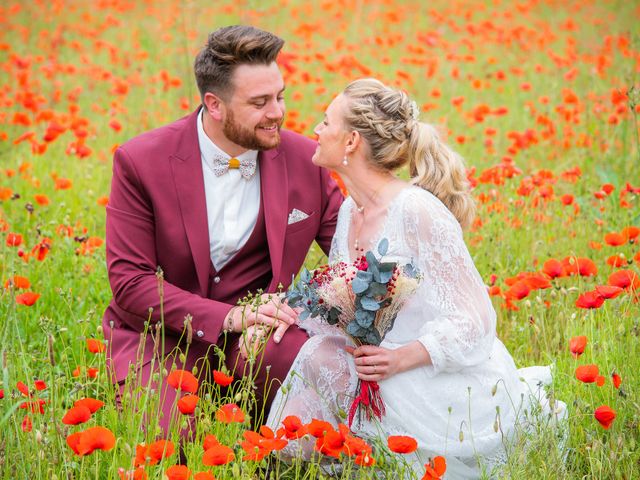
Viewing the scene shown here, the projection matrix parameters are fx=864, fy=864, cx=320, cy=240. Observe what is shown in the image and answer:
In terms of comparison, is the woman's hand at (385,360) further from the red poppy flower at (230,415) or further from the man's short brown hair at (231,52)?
the man's short brown hair at (231,52)

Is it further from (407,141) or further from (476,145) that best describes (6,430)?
(476,145)

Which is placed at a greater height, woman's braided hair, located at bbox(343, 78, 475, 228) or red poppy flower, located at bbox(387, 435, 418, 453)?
woman's braided hair, located at bbox(343, 78, 475, 228)

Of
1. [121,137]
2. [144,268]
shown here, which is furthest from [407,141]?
[121,137]

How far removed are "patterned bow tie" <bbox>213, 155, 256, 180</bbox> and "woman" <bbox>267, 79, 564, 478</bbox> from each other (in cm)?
44

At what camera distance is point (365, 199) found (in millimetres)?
3486

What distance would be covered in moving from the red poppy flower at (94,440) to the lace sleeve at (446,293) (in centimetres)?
127

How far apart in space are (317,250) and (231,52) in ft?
4.41

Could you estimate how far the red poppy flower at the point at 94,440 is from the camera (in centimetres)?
219

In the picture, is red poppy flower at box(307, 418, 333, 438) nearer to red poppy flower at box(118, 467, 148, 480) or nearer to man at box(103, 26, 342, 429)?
red poppy flower at box(118, 467, 148, 480)

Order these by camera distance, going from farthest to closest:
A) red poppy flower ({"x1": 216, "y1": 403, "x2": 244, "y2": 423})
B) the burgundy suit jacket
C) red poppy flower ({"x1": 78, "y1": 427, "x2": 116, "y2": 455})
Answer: the burgundy suit jacket
red poppy flower ({"x1": 216, "y1": 403, "x2": 244, "y2": 423})
red poppy flower ({"x1": 78, "y1": 427, "x2": 116, "y2": 455})

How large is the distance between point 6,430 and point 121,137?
410 cm

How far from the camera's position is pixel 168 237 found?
142 inches

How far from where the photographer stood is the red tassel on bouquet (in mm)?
3104

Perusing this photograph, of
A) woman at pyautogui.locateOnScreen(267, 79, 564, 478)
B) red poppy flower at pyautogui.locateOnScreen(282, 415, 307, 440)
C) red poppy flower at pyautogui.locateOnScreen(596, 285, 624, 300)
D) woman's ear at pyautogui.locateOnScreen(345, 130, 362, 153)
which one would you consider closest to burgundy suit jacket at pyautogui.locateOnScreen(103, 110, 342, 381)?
woman at pyautogui.locateOnScreen(267, 79, 564, 478)
